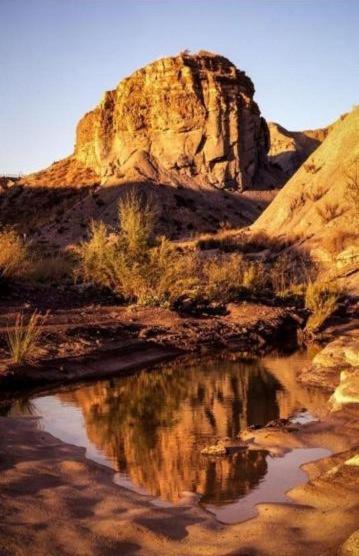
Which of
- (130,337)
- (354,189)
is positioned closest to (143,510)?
(130,337)

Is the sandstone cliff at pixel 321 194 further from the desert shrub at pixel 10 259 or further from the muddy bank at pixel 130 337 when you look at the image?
the desert shrub at pixel 10 259

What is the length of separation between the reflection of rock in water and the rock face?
41.9 m

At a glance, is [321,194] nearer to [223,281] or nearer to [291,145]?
[223,281]

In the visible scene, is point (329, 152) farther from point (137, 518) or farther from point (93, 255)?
point (137, 518)

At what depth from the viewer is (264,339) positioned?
1920 cm

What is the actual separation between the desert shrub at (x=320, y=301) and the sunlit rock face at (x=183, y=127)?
109 ft

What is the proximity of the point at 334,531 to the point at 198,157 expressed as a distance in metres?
53.2

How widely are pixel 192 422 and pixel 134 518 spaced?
14.2ft

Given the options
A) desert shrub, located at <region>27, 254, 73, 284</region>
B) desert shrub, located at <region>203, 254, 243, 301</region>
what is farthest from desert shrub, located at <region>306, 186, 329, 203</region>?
desert shrub, located at <region>27, 254, 73, 284</region>

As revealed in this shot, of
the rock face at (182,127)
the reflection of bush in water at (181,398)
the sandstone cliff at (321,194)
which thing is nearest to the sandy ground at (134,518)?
the reflection of bush in water at (181,398)

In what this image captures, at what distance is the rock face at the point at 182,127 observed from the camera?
57.8 m

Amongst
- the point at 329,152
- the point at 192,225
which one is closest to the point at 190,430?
the point at 329,152

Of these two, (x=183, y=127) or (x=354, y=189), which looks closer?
(x=354, y=189)

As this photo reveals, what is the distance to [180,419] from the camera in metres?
11.0
